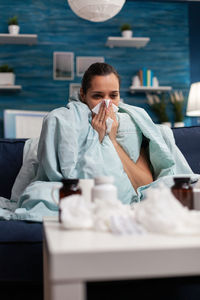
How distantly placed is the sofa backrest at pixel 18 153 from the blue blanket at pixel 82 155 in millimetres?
89

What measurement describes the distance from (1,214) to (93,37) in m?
3.90

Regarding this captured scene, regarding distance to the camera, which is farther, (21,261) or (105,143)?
(105,143)

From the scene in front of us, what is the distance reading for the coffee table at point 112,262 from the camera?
0.72 meters

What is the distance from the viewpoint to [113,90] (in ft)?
6.54

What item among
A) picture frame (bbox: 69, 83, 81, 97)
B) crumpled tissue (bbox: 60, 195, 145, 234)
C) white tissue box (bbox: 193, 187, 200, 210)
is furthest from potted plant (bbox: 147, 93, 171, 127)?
crumpled tissue (bbox: 60, 195, 145, 234)

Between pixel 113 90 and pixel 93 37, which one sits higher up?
pixel 93 37

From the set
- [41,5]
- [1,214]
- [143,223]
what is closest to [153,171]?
[1,214]

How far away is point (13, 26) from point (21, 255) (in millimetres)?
3882

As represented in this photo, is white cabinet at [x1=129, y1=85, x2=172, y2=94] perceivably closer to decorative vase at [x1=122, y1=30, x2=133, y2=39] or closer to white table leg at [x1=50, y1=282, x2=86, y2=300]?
decorative vase at [x1=122, y1=30, x2=133, y2=39]

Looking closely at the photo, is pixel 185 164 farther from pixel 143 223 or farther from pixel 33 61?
pixel 33 61

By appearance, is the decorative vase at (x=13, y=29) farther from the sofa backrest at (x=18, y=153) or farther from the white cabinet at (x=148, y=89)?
the sofa backrest at (x=18, y=153)

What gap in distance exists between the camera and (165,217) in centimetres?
89

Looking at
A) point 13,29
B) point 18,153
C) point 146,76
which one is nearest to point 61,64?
point 13,29

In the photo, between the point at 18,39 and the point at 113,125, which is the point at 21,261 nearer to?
the point at 113,125
